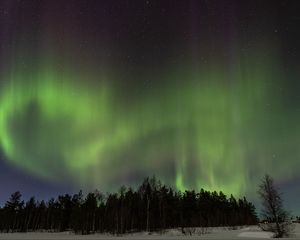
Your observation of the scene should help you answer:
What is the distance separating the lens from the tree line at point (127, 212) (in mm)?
86812

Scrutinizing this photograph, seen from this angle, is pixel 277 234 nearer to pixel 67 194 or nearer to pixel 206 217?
pixel 206 217

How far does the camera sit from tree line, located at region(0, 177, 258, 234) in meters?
86.8

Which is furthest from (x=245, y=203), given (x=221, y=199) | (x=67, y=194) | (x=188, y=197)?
(x=67, y=194)

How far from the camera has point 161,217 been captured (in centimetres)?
8650

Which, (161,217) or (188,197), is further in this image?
(188,197)

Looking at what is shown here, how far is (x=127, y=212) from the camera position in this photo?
3327 inches

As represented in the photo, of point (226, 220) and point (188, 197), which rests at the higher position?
point (188, 197)

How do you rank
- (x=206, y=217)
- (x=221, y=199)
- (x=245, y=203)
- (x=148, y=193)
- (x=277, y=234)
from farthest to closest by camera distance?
1. (x=245, y=203)
2. (x=221, y=199)
3. (x=206, y=217)
4. (x=148, y=193)
5. (x=277, y=234)

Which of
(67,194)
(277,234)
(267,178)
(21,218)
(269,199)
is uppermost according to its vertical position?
(67,194)

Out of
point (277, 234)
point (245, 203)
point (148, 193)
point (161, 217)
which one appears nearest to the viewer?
point (277, 234)

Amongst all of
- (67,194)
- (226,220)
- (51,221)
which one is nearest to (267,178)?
(226,220)

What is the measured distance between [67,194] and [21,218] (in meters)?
22.4

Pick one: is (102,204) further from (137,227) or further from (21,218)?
(21,218)

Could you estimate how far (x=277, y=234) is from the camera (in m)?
36.8
